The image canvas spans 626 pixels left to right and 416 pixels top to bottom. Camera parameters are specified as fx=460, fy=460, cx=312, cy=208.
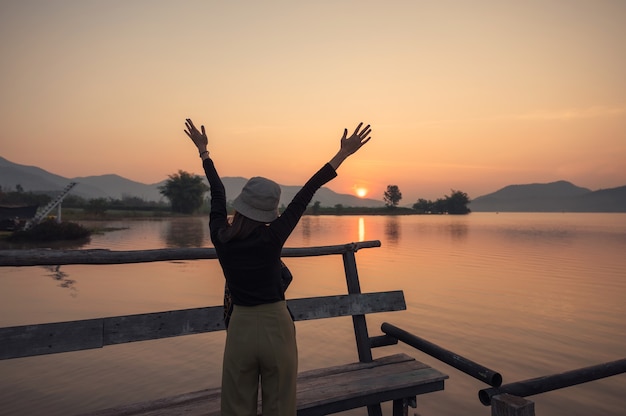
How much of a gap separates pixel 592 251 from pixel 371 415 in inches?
1466

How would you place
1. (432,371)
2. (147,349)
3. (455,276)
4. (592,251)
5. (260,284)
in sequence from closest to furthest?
(260,284) < (432,371) < (147,349) < (455,276) < (592,251)

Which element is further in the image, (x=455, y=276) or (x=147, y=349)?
(x=455, y=276)

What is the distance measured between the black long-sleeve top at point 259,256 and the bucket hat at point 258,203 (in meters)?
0.07

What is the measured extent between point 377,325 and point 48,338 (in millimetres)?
11297

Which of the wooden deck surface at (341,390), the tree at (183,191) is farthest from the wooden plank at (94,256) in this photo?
the tree at (183,191)

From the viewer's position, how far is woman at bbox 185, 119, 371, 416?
304 centimetres

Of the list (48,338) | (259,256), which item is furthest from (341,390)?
(48,338)

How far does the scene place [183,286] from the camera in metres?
19.2

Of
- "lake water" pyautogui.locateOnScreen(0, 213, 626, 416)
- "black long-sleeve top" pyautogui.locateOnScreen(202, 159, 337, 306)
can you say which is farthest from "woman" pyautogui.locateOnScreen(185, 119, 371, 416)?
"lake water" pyautogui.locateOnScreen(0, 213, 626, 416)

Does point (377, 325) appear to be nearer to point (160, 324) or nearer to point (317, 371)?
point (317, 371)

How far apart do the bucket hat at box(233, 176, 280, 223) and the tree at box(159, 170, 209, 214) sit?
114 m

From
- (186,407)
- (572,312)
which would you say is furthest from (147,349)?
(572,312)

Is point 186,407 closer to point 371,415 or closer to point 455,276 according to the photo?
point 371,415

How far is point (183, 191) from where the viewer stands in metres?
113
